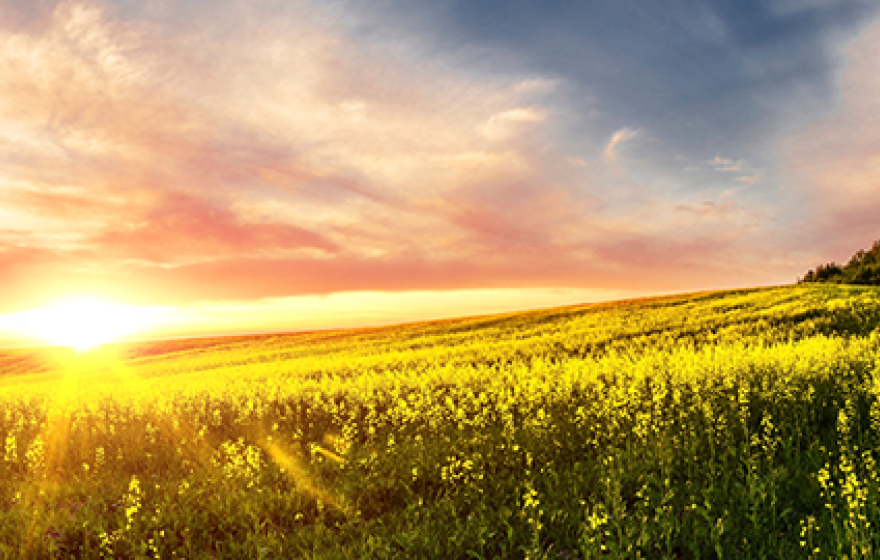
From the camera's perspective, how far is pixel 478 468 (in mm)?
6836

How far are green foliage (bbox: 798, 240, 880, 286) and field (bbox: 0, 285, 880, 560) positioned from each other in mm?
57894

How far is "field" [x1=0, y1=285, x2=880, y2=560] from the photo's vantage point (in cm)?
534

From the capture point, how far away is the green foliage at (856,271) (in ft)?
190

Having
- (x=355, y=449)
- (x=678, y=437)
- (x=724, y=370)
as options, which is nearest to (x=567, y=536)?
(x=678, y=437)

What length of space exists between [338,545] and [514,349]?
58.4 ft

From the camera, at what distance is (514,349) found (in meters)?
22.8

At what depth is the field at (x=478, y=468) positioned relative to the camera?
17.5 ft

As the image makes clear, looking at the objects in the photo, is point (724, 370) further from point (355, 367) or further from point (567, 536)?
point (355, 367)

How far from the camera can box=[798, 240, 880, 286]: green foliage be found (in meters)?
57.9

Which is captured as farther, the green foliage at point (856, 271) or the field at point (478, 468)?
the green foliage at point (856, 271)

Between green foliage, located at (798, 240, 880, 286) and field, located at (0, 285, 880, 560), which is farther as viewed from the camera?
green foliage, located at (798, 240, 880, 286)

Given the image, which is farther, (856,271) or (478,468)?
(856,271)

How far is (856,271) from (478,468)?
70.9m

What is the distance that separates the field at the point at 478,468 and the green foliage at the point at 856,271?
57894 mm
